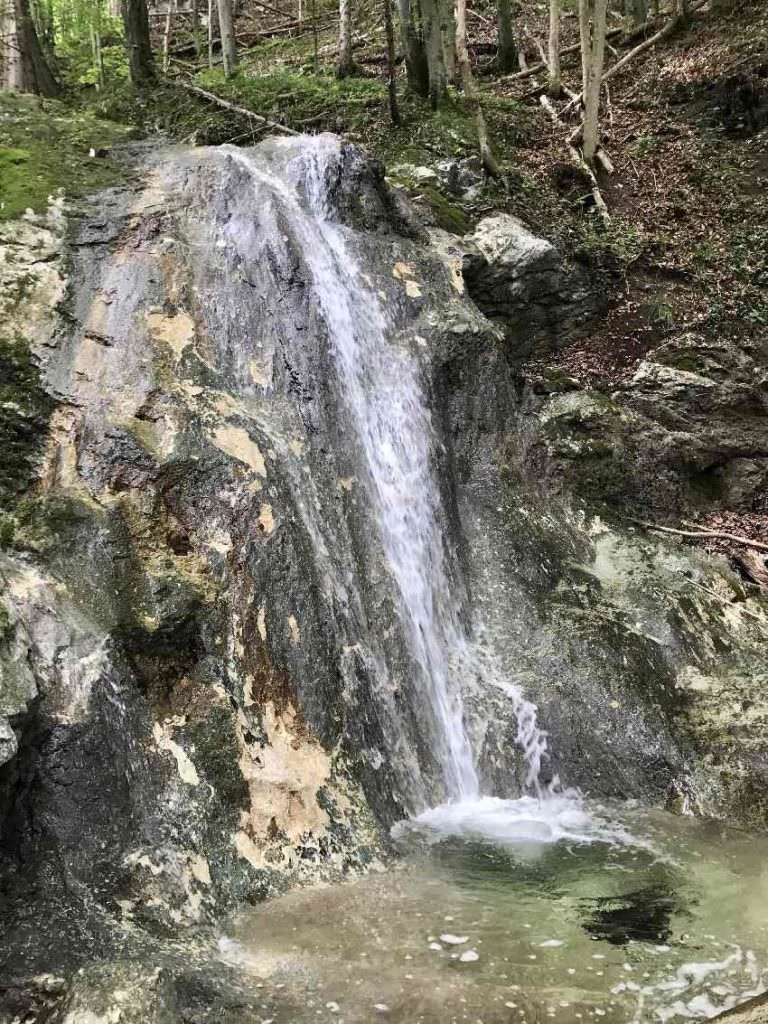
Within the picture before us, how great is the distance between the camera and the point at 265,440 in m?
7.28

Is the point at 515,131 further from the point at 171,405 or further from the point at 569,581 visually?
the point at 171,405

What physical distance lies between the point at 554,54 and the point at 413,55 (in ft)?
12.6

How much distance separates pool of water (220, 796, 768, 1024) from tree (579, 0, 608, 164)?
13.2m

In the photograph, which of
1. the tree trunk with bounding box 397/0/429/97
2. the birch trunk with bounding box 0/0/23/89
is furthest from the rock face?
the tree trunk with bounding box 397/0/429/97

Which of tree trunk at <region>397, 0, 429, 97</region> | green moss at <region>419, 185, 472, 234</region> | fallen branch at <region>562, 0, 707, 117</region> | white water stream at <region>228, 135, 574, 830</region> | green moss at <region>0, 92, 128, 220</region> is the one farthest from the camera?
fallen branch at <region>562, 0, 707, 117</region>

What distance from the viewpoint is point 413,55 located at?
15.9 metres

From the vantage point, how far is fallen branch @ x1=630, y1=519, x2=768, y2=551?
32.6 feet

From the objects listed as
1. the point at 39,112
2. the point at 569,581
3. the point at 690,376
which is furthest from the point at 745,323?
the point at 39,112

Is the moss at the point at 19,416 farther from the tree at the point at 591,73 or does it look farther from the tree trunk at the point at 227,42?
the tree trunk at the point at 227,42

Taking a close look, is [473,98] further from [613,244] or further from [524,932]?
[524,932]

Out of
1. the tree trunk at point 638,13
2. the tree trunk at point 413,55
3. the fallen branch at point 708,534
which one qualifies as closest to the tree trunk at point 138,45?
the tree trunk at point 413,55

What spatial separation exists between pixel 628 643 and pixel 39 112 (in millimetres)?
11037

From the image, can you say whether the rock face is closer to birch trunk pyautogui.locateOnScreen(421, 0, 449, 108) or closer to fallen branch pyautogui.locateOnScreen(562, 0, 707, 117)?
birch trunk pyautogui.locateOnScreen(421, 0, 449, 108)

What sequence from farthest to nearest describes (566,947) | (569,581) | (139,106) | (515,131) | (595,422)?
(515,131), (139,106), (595,422), (569,581), (566,947)
